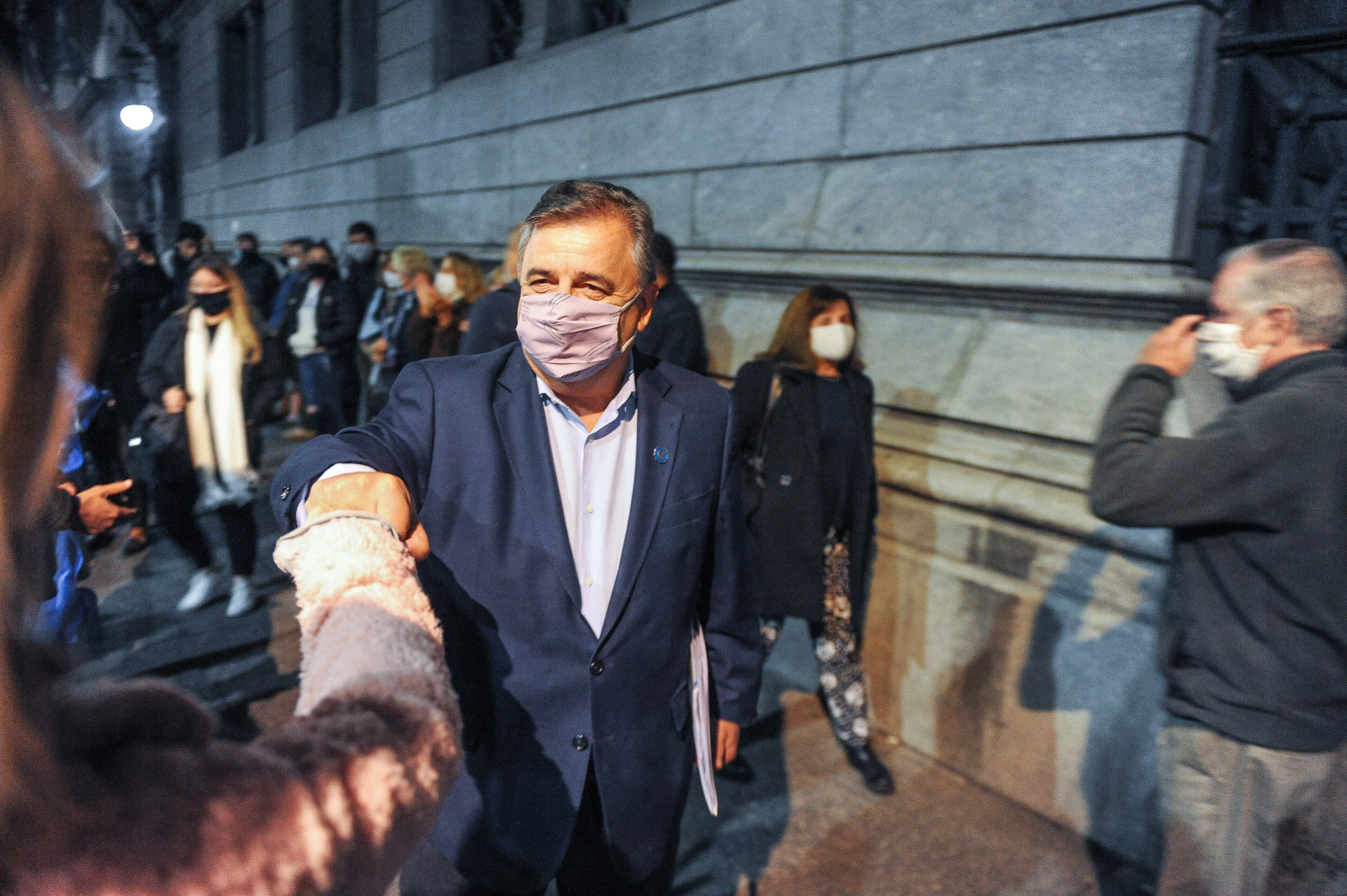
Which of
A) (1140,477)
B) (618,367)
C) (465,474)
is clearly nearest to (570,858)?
(465,474)

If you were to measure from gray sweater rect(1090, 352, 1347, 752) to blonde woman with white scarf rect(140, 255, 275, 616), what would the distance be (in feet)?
15.1

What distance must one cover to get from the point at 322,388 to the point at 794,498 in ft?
18.7

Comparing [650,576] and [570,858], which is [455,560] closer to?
[650,576]

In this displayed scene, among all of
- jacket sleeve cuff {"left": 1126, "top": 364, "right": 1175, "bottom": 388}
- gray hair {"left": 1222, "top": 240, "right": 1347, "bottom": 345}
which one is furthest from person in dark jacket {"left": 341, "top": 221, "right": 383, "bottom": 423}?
gray hair {"left": 1222, "top": 240, "right": 1347, "bottom": 345}

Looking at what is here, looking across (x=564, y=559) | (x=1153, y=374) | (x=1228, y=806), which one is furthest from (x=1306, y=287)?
(x=564, y=559)

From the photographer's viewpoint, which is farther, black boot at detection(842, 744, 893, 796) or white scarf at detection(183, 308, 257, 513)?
white scarf at detection(183, 308, 257, 513)

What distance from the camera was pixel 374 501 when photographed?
4.34ft

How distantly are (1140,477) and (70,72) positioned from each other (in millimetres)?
30870

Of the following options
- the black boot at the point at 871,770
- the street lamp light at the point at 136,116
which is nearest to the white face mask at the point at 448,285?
the black boot at the point at 871,770

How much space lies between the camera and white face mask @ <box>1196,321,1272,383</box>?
6.96 ft

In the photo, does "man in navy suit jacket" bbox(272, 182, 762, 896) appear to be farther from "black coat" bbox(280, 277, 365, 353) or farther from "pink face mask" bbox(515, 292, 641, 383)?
"black coat" bbox(280, 277, 365, 353)

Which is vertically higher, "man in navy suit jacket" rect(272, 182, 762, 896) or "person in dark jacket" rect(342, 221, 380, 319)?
"person in dark jacket" rect(342, 221, 380, 319)

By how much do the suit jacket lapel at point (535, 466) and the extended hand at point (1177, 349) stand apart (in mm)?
1539

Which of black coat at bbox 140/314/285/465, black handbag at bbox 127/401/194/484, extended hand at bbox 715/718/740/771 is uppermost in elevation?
black coat at bbox 140/314/285/465
